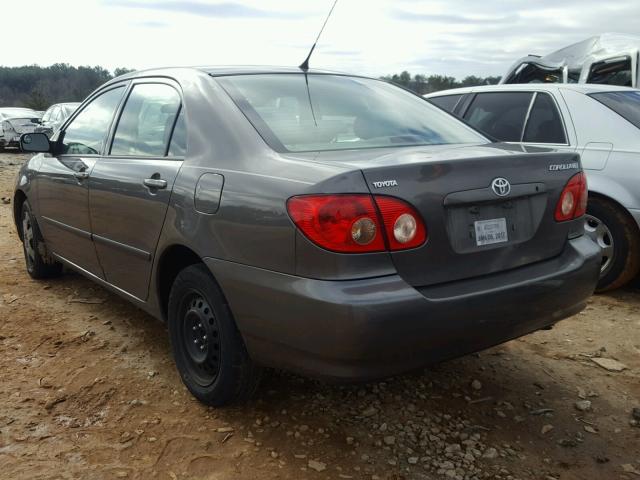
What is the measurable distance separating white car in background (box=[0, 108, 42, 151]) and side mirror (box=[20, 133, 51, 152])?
55.7 ft

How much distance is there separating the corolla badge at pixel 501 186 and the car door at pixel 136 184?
1458mm

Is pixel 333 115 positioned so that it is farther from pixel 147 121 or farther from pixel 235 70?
pixel 147 121

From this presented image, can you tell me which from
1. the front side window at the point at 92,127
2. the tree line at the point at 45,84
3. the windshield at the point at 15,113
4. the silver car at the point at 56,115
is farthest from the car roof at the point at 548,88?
the tree line at the point at 45,84

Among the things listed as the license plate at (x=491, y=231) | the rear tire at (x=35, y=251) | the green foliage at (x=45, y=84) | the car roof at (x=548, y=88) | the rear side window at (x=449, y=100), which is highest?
Result: the green foliage at (x=45, y=84)

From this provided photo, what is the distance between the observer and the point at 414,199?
2.24m

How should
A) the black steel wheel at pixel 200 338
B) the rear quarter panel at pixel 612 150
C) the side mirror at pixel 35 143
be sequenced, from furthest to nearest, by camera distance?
the rear quarter panel at pixel 612 150 < the side mirror at pixel 35 143 < the black steel wheel at pixel 200 338

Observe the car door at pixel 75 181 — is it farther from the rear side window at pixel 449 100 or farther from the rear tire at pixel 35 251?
the rear side window at pixel 449 100

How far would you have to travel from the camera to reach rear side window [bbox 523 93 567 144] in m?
4.89

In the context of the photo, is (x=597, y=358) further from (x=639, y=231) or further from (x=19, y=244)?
(x=19, y=244)

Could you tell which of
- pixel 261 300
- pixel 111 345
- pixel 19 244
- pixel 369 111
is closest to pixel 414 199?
pixel 261 300

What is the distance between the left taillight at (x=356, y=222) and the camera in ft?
7.13

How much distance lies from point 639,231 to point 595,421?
2.12 metres

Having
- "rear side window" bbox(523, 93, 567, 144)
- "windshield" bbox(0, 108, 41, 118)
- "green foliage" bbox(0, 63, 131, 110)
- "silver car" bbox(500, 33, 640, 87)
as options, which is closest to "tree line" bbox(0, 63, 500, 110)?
"green foliage" bbox(0, 63, 131, 110)

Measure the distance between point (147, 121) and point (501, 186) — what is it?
6.57 feet
